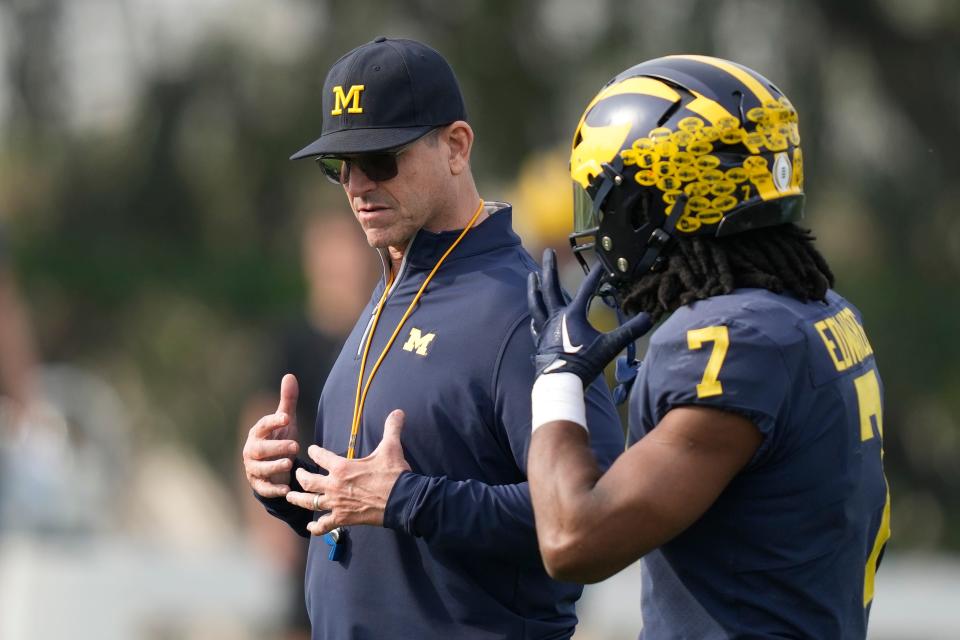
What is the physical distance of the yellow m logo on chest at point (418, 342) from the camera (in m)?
3.57

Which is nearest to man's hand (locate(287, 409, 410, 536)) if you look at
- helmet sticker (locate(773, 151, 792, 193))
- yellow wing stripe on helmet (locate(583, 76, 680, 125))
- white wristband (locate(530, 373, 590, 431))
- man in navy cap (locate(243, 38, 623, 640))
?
man in navy cap (locate(243, 38, 623, 640))

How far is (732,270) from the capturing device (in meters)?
3.11

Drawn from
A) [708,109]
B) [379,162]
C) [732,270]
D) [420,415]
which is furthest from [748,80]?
[420,415]

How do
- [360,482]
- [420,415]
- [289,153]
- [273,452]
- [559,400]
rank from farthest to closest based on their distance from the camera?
[289,153] < [273,452] < [420,415] < [360,482] < [559,400]

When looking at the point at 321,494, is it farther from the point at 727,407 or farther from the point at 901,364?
the point at 901,364

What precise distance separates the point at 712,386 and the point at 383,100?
116cm

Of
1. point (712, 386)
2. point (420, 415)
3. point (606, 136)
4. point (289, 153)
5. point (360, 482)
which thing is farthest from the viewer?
point (289, 153)

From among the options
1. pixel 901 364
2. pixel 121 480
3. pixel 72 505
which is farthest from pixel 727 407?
pixel 901 364

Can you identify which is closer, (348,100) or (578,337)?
(578,337)

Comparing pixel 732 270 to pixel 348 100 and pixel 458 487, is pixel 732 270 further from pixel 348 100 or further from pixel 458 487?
pixel 348 100

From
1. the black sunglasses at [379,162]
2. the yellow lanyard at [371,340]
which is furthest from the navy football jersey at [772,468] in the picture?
the black sunglasses at [379,162]

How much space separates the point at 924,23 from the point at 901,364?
9.90 ft

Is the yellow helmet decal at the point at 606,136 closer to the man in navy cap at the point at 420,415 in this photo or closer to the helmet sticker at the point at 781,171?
the helmet sticker at the point at 781,171

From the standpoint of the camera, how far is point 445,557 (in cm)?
346
